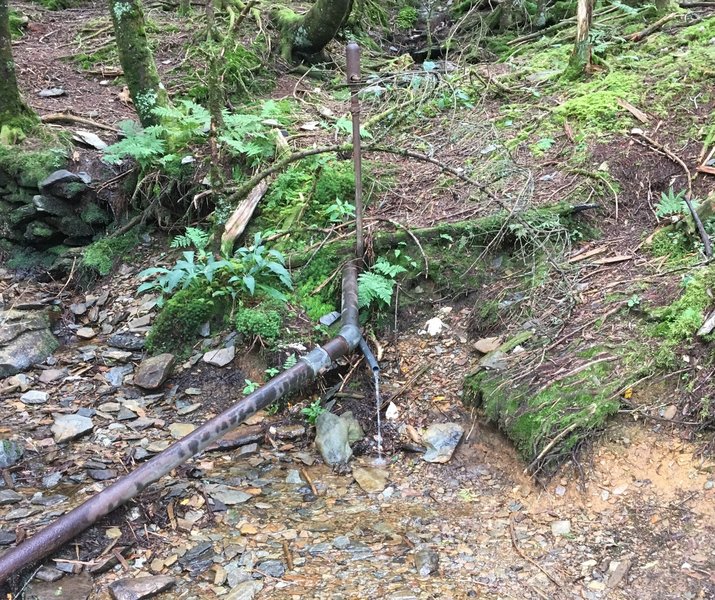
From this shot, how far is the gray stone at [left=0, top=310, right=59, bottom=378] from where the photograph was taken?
4.86 meters

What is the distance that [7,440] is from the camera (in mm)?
3947

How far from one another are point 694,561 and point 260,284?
11.4 ft

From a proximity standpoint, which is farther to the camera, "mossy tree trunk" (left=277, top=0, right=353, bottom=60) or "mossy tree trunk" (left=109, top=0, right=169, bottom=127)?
"mossy tree trunk" (left=277, top=0, right=353, bottom=60)

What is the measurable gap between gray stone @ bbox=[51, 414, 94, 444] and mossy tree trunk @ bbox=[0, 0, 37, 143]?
3.97 meters

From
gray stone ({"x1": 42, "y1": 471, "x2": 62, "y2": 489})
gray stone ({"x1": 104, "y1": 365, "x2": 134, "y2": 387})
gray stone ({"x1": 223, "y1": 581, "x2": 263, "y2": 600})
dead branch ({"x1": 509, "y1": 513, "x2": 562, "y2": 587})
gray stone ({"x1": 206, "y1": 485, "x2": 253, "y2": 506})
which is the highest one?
gray stone ({"x1": 223, "y1": 581, "x2": 263, "y2": 600})

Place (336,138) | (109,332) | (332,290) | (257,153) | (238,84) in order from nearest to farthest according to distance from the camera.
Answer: (332,290)
(109,332)
(257,153)
(336,138)
(238,84)

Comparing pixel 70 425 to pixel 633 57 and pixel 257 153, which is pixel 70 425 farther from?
pixel 633 57

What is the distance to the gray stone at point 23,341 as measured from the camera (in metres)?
4.86

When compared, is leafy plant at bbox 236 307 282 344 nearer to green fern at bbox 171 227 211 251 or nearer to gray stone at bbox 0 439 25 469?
green fern at bbox 171 227 211 251

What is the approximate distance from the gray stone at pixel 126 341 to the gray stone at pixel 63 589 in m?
2.41

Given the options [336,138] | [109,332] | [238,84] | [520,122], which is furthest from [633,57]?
[109,332]

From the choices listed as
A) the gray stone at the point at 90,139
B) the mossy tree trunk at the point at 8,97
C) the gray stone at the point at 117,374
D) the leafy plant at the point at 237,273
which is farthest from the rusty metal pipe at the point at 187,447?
the mossy tree trunk at the point at 8,97

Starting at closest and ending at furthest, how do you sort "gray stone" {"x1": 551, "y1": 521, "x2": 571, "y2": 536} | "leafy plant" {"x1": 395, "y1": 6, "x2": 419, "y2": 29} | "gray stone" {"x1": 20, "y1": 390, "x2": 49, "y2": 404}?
1. "gray stone" {"x1": 551, "y1": 521, "x2": 571, "y2": 536}
2. "gray stone" {"x1": 20, "y1": 390, "x2": 49, "y2": 404}
3. "leafy plant" {"x1": 395, "y1": 6, "x2": 419, "y2": 29}

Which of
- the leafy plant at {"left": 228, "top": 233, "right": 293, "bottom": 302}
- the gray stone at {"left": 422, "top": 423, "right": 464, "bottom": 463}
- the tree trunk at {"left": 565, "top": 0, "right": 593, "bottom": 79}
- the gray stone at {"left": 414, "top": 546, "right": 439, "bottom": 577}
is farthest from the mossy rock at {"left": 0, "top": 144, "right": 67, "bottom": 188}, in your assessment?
the tree trunk at {"left": 565, "top": 0, "right": 593, "bottom": 79}
